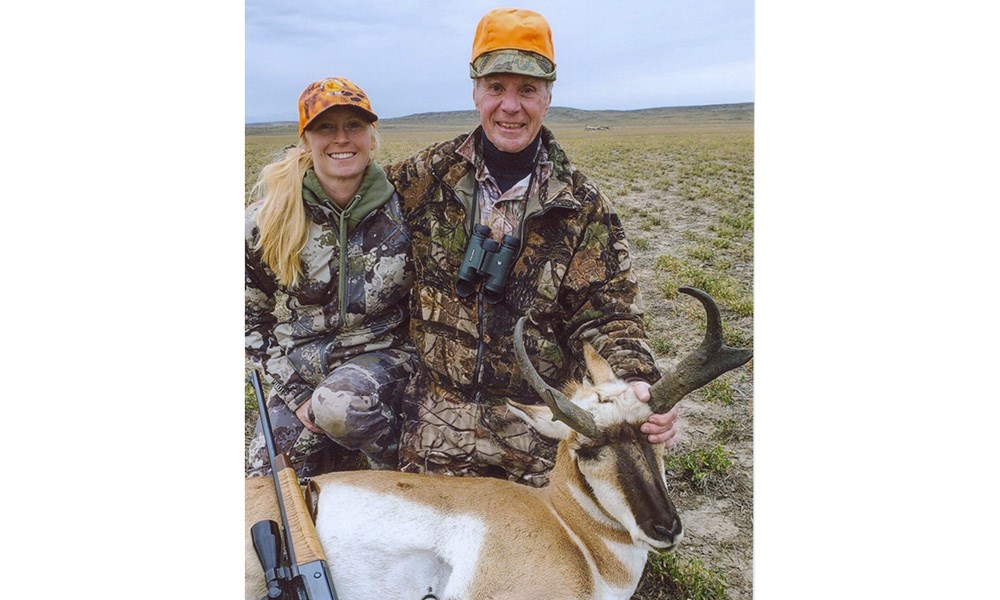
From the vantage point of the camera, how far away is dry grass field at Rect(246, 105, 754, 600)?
372 cm

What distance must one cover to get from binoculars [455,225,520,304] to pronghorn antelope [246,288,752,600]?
32cm

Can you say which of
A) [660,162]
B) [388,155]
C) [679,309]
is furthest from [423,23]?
[679,309]

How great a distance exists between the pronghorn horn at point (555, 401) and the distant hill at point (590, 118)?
37.6 inches

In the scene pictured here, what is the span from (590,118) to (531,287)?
85 cm

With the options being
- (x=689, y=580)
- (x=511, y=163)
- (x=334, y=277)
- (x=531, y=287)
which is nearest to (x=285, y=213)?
(x=334, y=277)

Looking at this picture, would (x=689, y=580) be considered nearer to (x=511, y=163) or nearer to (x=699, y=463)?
(x=699, y=463)

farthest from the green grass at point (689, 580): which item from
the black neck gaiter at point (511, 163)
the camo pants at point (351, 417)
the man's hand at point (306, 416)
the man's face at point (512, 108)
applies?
the man's face at point (512, 108)

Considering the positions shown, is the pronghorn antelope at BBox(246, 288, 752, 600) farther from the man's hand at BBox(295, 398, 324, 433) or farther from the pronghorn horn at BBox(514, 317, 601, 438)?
the man's hand at BBox(295, 398, 324, 433)

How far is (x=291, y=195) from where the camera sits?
3.89 metres

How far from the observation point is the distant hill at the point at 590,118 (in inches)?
150

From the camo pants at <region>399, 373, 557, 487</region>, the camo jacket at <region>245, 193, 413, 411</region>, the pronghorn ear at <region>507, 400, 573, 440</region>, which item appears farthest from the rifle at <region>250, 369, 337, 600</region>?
the pronghorn ear at <region>507, 400, 573, 440</region>

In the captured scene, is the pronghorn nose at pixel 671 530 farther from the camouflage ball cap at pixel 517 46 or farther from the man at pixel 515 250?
the camouflage ball cap at pixel 517 46

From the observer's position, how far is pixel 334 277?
3.91 meters

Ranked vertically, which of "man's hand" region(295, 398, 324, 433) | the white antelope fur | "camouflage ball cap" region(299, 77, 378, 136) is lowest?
the white antelope fur
